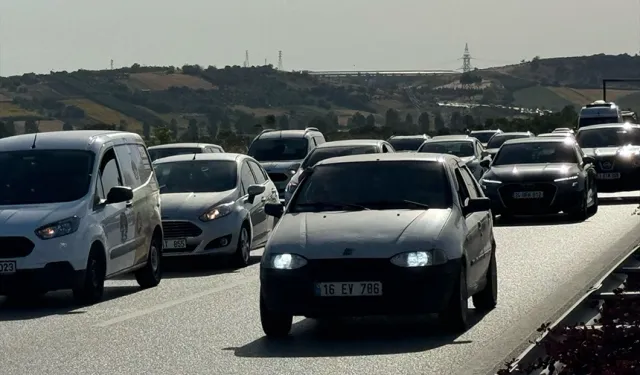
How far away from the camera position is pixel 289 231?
12.7 metres

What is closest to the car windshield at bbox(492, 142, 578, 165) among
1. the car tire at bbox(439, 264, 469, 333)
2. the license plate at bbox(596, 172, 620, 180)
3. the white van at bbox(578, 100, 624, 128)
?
the license plate at bbox(596, 172, 620, 180)

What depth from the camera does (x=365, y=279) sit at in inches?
485

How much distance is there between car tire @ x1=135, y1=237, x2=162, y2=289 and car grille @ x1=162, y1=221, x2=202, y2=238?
1.56 m

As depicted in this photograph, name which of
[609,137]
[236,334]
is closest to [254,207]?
[236,334]

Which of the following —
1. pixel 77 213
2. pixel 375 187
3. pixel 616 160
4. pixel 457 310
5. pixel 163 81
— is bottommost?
pixel 163 81

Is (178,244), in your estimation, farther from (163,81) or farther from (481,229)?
(163,81)

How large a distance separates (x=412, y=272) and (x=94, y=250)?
5.12 meters

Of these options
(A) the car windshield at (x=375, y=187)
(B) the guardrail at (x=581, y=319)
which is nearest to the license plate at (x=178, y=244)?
(A) the car windshield at (x=375, y=187)

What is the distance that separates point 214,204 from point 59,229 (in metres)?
4.86

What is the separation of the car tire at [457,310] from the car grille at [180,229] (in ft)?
26.3

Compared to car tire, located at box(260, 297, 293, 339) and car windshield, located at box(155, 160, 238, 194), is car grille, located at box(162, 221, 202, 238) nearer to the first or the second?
car windshield, located at box(155, 160, 238, 194)

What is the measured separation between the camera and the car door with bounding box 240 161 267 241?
21.5 metres

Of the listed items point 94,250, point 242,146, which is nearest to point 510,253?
point 94,250

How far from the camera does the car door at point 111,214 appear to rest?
55.0ft
